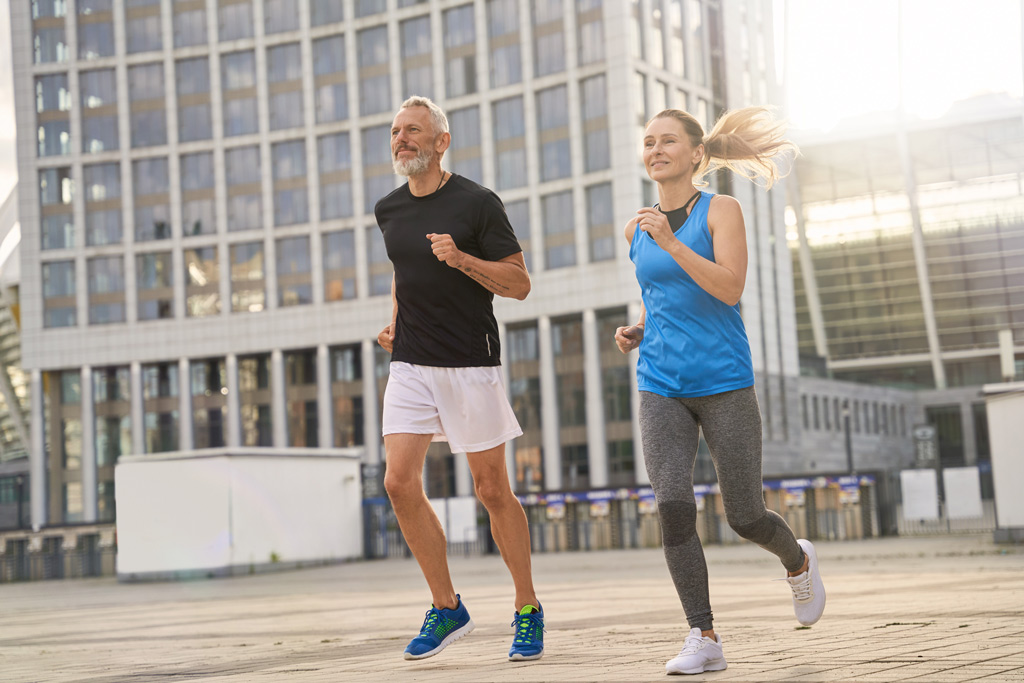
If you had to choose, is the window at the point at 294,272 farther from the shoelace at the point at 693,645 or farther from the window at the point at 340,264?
the shoelace at the point at 693,645

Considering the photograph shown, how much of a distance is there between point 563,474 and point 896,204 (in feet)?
124

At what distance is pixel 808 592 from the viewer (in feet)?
17.3

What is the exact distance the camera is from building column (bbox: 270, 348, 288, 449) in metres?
62.5

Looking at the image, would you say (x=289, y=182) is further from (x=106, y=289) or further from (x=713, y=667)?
(x=713, y=667)

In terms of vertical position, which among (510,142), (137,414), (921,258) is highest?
(510,142)

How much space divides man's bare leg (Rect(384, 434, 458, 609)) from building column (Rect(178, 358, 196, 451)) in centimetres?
6033

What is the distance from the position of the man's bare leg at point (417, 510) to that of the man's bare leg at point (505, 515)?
235mm

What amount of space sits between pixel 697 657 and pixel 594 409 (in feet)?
167

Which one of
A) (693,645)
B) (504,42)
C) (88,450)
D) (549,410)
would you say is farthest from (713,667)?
(88,450)

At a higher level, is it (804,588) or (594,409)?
(594,409)

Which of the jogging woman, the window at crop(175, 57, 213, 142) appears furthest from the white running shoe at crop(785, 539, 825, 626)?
the window at crop(175, 57, 213, 142)

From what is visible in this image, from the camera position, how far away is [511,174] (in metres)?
57.2

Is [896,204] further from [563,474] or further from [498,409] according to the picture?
[498,409]

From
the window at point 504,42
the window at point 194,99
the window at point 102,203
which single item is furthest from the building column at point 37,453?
the window at point 504,42
